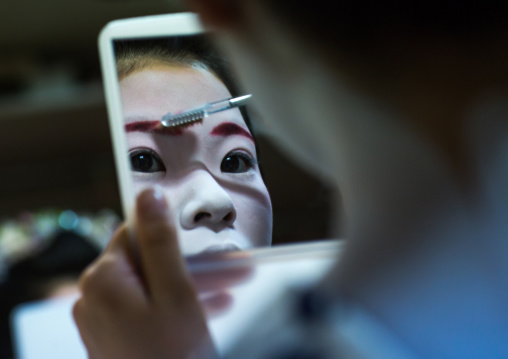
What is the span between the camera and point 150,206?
221 mm

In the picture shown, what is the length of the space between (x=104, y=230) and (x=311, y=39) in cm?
80

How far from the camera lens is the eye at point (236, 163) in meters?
0.24

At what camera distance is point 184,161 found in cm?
24

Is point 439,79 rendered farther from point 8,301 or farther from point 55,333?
point 8,301

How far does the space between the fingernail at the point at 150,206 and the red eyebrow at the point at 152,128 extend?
0.03 metres

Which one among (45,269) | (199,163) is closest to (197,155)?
(199,163)

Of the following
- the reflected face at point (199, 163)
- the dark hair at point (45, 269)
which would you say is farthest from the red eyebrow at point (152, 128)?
the dark hair at point (45, 269)

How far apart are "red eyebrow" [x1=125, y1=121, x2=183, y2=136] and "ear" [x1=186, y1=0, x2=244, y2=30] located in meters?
0.06

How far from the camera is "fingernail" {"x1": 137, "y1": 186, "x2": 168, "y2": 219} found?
8.6 inches

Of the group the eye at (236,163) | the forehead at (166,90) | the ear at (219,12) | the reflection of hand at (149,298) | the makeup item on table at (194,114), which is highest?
the ear at (219,12)

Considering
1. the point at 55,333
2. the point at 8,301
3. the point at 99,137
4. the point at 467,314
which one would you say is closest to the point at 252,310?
the point at 467,314

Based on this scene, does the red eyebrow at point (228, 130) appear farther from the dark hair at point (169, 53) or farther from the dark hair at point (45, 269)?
the dark hair at point (45, 269)

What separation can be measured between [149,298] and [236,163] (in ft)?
0.23

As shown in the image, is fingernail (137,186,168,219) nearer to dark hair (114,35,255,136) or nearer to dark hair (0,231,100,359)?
dark hair (114,35,255,136)
